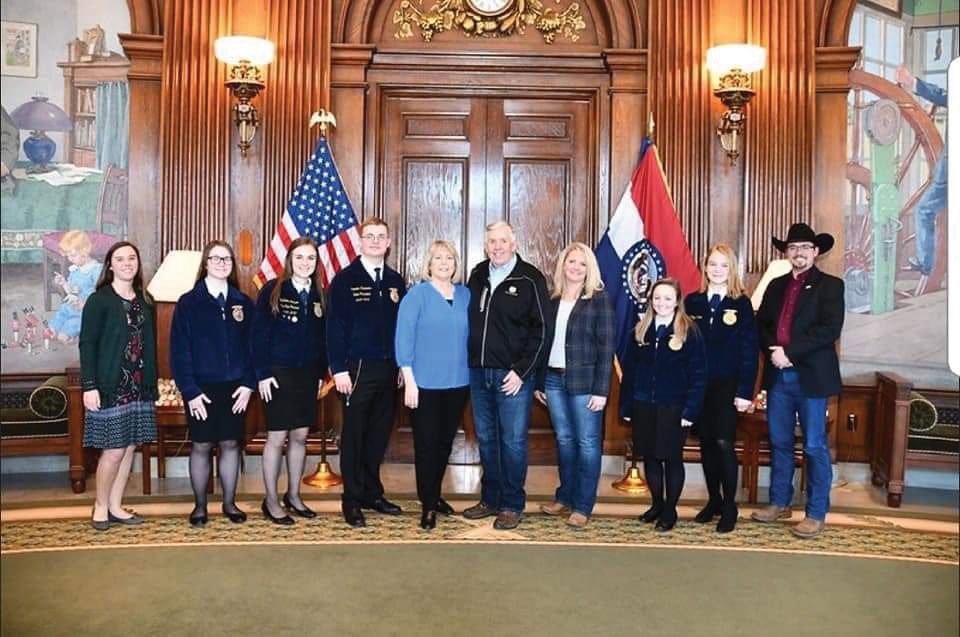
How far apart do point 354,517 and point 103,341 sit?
149 centimetres

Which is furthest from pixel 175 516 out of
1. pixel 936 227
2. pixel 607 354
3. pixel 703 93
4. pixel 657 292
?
pixel 936 227

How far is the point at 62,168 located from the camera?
22.3 feet

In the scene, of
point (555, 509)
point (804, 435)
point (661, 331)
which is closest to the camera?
point (661, 331)

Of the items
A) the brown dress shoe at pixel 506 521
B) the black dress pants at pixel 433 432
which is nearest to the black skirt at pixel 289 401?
the black dress pants at pixel 433 432

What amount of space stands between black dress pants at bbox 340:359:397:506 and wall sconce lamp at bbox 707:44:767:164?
115 inches

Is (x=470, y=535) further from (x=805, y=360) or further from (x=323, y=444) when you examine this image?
(x=805, y=360)

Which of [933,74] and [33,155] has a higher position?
[933,74]

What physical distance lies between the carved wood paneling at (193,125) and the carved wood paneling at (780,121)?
11.4 ft

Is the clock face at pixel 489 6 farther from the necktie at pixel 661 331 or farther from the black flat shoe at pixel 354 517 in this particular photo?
the black flat shoe at pixel 354 517

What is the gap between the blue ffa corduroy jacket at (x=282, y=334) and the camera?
5090 mm

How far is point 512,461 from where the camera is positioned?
204 inches

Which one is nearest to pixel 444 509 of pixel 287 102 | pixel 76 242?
pixel 287 102

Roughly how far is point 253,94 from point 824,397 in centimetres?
393

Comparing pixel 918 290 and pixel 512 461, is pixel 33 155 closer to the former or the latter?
pixel 512 461
